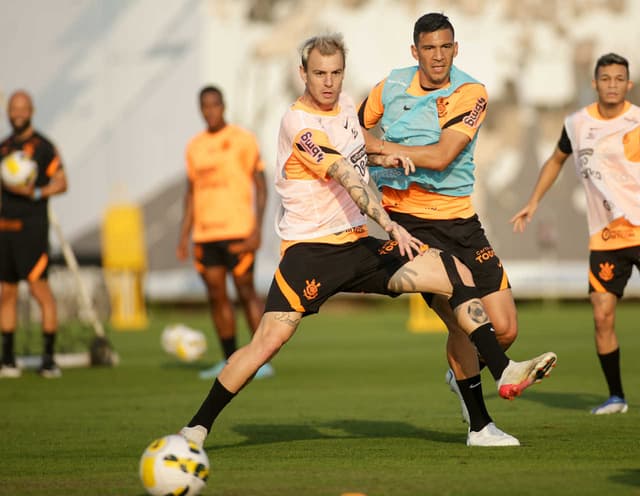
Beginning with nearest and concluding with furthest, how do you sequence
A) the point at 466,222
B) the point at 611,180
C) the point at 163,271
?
the point at 466,222 → the point at 611,180 → the point at 163,271

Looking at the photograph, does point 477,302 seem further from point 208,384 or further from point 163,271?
point 163,271

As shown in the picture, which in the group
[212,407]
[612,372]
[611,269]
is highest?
[611,269]

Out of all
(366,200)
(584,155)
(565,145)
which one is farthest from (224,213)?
(366,200)

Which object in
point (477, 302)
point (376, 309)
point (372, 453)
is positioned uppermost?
point (477, 302)

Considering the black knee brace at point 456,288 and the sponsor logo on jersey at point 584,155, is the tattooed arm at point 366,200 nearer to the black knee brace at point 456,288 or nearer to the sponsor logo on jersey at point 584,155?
the black knee brace at point 456,288

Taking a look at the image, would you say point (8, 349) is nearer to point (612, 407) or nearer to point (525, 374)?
point (612, 407)

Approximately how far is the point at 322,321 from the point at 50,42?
9.65m

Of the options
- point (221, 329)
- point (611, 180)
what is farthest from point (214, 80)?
point (611, 180)

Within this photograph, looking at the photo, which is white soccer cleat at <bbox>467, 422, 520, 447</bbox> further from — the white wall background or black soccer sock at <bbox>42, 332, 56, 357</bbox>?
the white wall background

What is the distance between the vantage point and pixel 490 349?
7.33 metres

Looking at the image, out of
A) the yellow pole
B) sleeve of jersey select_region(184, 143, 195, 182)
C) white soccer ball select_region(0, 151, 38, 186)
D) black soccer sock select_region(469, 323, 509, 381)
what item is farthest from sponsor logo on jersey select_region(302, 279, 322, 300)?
the yellow pole

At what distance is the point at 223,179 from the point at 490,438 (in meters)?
6.20

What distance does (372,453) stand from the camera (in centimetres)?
753

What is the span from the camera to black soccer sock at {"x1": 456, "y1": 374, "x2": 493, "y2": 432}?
25.6ft
